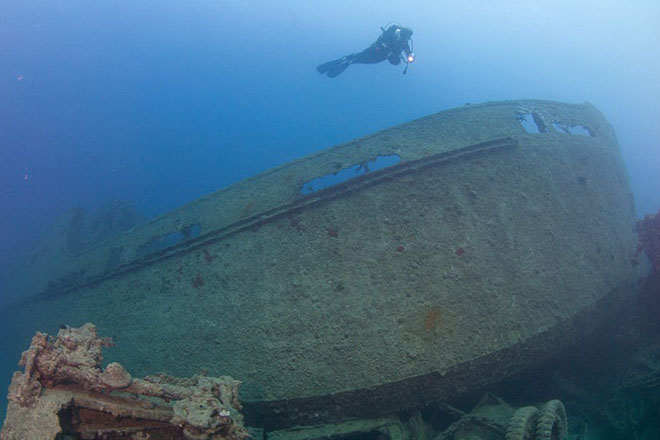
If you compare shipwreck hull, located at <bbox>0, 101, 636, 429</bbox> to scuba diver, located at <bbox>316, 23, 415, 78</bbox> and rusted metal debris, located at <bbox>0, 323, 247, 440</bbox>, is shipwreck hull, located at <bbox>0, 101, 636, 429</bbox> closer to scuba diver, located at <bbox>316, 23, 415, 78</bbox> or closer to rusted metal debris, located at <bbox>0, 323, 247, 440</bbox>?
rusted metal debris, located at <bbox>0, 323, 247, 440</bbox>

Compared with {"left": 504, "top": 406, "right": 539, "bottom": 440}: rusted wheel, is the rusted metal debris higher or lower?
higher

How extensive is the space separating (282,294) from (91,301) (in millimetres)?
4013

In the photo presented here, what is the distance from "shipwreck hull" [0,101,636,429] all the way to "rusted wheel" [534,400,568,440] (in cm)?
63

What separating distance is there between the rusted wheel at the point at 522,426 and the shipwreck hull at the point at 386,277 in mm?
643

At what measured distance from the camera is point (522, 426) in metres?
2.82

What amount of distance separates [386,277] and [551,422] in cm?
200

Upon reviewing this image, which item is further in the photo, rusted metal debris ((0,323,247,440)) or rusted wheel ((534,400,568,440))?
rusted wheel ((534,400,568,440))

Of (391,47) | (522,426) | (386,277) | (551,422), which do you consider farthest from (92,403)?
(391,47)

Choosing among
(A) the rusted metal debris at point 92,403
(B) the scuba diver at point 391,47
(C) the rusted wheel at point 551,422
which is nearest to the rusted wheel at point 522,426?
(C) the rusted wheel at point 551,422

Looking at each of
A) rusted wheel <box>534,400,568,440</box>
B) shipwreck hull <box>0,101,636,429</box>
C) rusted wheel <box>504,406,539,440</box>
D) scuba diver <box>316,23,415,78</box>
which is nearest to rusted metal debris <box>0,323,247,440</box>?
shipwreck hull <box>0,101,636,429</box>

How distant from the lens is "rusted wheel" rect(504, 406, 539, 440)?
2.79 metres

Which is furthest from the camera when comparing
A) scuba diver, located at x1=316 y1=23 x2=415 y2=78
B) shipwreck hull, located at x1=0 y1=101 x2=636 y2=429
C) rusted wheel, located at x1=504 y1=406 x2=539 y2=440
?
scuba diver, located at x1=316 y1=23 x2=415 y2=78

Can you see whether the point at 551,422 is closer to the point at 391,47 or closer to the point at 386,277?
the point at 386,277

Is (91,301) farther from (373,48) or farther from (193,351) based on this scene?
(373,48)
